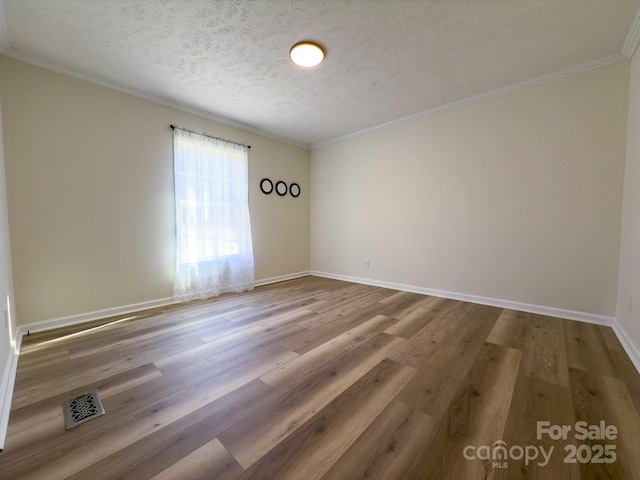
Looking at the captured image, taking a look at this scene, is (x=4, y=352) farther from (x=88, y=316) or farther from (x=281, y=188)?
(x=281, y=188)

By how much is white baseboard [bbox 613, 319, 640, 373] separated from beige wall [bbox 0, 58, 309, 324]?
4360 mm

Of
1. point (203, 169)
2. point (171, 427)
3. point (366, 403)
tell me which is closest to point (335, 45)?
point (203, 169)

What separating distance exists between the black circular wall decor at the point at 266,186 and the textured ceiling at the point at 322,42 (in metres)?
1.33

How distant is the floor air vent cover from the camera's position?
125 centimetres

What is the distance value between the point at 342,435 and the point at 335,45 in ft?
9.04

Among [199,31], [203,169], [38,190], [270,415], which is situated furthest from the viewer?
[203,169]

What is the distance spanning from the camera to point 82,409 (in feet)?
4.35

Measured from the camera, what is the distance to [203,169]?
10.9 feet

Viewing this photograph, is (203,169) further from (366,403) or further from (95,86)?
(366,403)

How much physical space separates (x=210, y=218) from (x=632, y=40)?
14.9ft

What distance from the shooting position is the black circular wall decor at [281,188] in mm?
4320

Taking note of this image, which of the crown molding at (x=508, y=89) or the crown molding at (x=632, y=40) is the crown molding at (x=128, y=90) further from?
the crown molding at (x=632, y=40)

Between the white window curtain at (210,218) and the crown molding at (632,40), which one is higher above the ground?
the crown molding at (632,40)

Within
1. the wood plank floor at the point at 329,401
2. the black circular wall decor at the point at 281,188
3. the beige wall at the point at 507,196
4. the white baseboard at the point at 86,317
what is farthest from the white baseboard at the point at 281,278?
the wood plank floor at the point at 329,401
